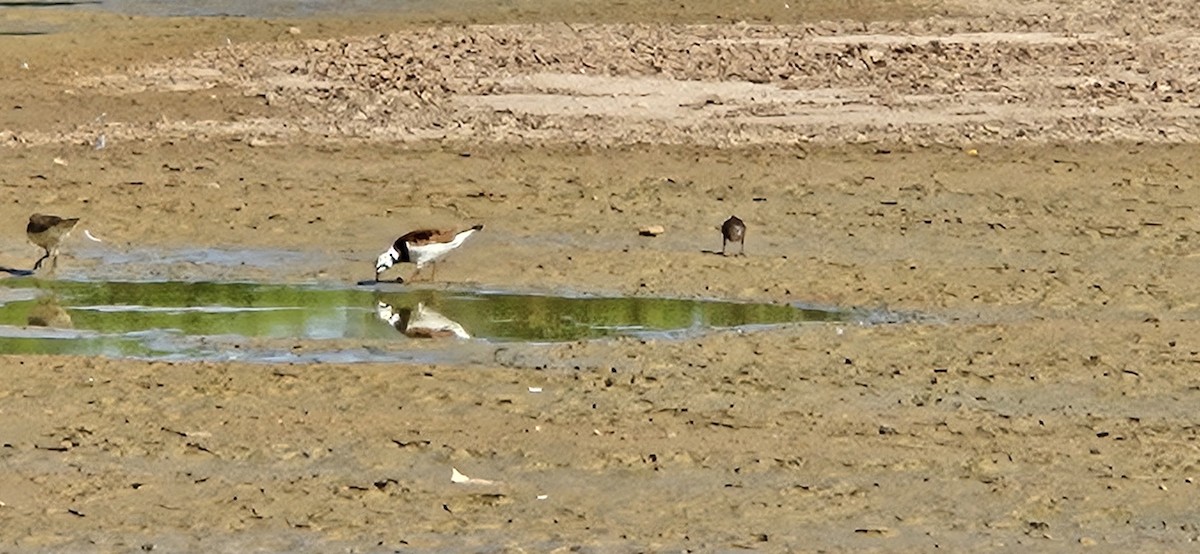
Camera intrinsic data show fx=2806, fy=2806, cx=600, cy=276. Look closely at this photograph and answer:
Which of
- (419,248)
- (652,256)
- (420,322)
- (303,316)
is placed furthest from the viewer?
(652,256)

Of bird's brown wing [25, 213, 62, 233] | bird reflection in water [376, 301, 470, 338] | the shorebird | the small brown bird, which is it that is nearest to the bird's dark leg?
bird's brown wing [25, 213, 62, 233]

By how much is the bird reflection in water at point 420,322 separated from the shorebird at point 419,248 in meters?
0.32

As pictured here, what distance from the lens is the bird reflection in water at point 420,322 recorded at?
14141 mm

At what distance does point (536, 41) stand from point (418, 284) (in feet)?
24.1

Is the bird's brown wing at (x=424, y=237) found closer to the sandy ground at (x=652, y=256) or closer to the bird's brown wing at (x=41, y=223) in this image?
the sandy ground at (x=652, y=256)

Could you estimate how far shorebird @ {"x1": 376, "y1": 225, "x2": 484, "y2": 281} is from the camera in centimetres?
1537

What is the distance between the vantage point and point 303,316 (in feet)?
48.2

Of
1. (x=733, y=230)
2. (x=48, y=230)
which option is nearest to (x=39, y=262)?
(x=48, y=230)

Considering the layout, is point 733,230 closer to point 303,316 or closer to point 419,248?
point 419,248

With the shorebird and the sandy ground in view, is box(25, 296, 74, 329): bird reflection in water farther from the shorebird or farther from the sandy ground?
the shorebird

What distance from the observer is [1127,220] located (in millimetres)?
17141

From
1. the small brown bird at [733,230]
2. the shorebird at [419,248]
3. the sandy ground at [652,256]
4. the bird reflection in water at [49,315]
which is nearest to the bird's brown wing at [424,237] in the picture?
the shorebird at [419,248]

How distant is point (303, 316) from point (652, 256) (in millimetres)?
2448

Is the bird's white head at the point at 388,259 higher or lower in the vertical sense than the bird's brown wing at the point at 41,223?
lower
